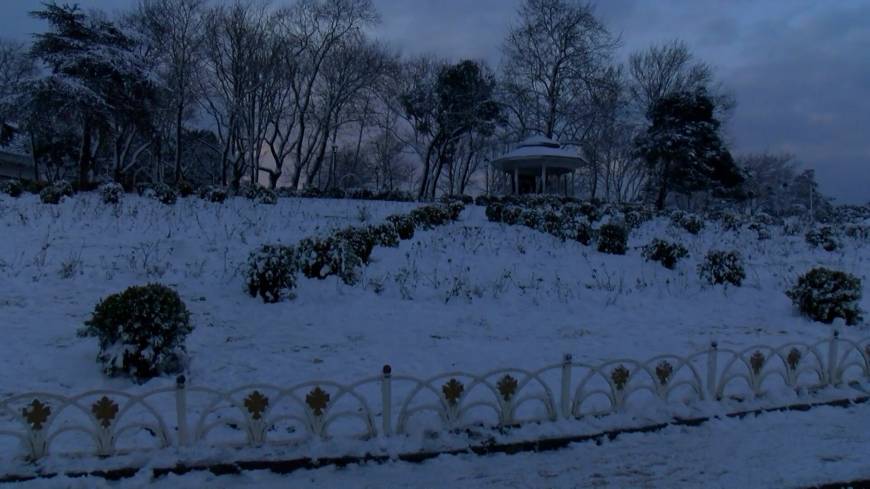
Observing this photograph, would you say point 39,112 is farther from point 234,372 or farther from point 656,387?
point 656,387

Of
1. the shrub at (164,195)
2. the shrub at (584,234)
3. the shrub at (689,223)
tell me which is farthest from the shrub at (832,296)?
the shrub at (164,195)

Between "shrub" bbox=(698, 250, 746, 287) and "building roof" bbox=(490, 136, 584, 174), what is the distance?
13309mm

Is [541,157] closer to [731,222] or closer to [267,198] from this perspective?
[731,222]

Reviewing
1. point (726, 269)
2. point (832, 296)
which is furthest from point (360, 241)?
point (832, 296)

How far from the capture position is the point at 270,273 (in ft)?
20.8

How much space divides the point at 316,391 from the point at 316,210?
11.9 meters

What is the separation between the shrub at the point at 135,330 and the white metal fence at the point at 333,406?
0.33 m

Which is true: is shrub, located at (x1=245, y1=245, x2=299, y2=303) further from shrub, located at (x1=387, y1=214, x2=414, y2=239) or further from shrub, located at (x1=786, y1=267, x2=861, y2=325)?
shrub, located at (x1=786, y1=267, x2=861, y2=325)

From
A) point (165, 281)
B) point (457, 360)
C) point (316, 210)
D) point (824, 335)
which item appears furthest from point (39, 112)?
point (824, 335)

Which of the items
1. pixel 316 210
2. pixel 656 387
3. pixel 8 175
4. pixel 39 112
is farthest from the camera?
pixel 8 175

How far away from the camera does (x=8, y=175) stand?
107 ft

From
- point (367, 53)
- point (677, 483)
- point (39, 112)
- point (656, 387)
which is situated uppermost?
point (367, 53)

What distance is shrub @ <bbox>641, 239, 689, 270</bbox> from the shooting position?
9.71m

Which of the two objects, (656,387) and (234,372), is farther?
(234,372)
